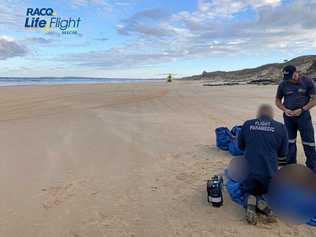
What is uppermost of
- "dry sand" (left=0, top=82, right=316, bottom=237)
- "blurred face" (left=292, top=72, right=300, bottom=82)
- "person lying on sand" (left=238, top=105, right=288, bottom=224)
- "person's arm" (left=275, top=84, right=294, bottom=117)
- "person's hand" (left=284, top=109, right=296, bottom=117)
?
"blurred face" (left=292, top=72, right=300, bottom=82)

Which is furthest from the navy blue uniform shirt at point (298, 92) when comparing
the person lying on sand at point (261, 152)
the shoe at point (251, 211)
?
the shoe at point (251, 211)

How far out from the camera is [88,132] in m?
10.2

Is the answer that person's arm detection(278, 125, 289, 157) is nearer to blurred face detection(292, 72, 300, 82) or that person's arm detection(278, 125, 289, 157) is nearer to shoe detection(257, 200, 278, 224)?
shoe detection(257, 200, 278, 224)

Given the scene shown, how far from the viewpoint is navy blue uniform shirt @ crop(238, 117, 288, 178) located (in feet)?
15.1

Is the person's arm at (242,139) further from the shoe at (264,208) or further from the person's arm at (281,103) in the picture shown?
the person's arm at (281,103)

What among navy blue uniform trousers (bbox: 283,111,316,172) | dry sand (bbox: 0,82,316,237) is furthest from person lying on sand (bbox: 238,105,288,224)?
navy blue uniform trousers (bbox: 283,111,316,172)

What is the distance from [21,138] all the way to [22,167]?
267 cm

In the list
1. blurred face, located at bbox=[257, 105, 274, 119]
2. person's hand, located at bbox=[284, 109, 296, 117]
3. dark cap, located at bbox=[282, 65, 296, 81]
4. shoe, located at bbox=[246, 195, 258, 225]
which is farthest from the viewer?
person's hand, located at bbox=[284, 109, 296, 117]

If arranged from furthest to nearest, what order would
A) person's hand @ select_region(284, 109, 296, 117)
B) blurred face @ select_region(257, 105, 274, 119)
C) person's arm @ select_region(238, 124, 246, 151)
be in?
person's hand @ select_region(284, 109, 296, 117) < person's arm @ select_region(238, 124, 246, 151) < blurred face @ select_region(257, 105, 274, 119)

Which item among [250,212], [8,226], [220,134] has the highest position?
[220,134]

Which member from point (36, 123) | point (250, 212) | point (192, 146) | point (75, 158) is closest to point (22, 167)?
point (75, 158)

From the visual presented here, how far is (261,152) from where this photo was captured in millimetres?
4645

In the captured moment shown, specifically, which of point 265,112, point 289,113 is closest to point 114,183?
point 265,112

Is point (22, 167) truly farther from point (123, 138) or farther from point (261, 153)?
point (261, 153)
